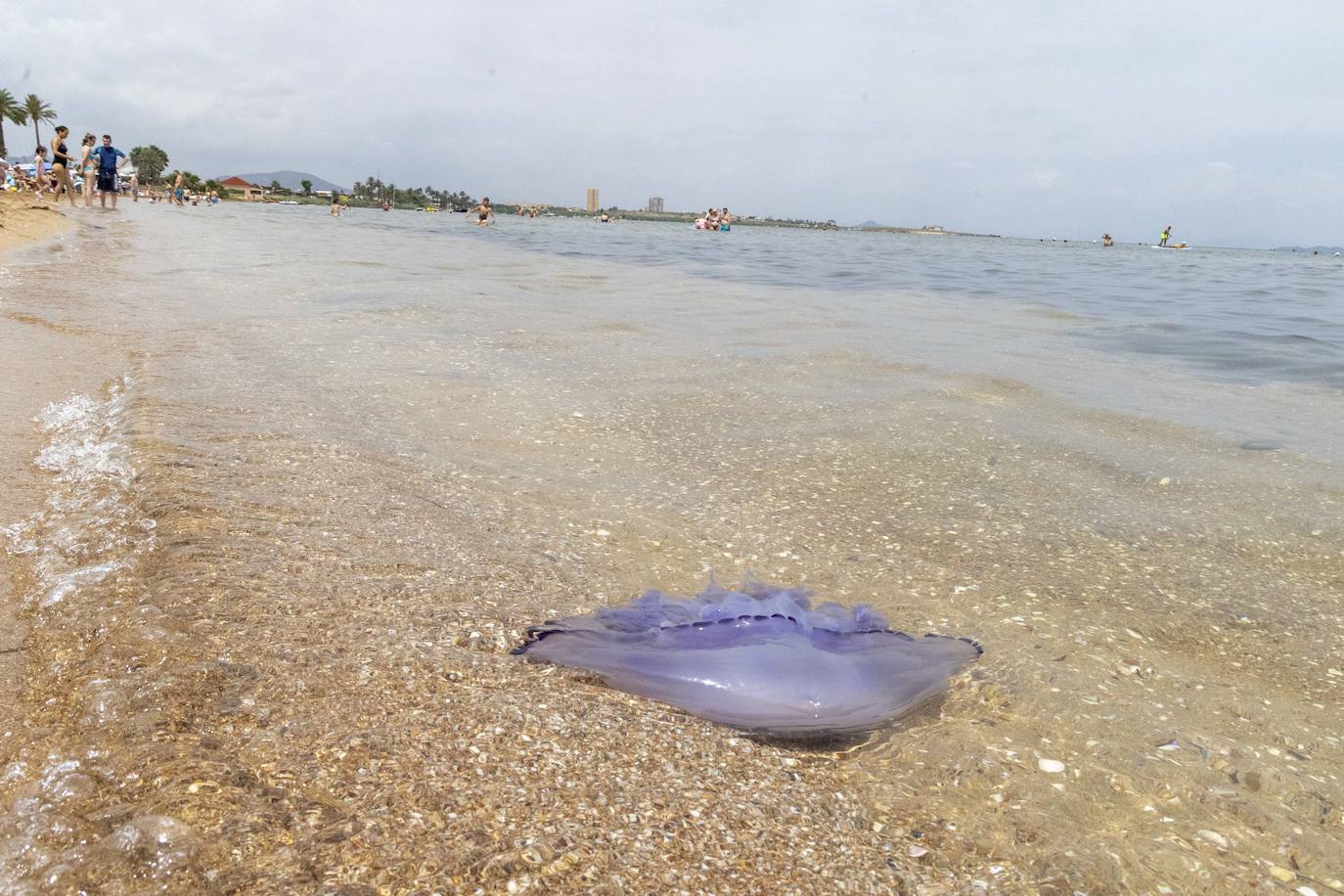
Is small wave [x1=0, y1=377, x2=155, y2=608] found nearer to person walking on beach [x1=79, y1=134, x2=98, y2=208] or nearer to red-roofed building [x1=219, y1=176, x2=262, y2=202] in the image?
person walking on beach [x1=79, y1=134, x2=98, y2=208]

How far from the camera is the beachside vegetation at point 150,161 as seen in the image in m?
105

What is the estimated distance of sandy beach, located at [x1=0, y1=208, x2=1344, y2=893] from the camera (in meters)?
1.84

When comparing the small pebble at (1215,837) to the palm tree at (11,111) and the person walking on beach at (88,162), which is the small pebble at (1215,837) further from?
the palm tree at (11,111)

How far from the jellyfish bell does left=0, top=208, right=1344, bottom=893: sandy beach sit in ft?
0.31

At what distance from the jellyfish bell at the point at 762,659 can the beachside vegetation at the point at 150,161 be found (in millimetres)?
124389

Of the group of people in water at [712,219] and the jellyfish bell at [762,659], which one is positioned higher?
the group of people in water at [712,219]

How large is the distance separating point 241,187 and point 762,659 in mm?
134743

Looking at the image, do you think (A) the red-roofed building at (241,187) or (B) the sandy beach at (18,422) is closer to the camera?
(B) the sandy beach at (18,422)

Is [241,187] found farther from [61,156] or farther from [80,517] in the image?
[80,517]

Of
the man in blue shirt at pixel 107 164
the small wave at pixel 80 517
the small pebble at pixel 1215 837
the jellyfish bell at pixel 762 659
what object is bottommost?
the small pebble at pixel 1215 837

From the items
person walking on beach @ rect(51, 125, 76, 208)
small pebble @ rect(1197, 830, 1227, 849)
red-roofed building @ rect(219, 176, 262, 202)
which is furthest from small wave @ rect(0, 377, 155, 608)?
red-roofed building @ rect(219, 176, 262, 202)

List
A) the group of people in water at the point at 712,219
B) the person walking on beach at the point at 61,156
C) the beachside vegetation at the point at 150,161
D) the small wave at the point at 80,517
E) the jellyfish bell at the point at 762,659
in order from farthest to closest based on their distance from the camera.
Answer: the beachside vegetation at the point at 150,161 → the group of people in water at the point at 712,219 → the person walking on beach at the point at 61,156 → the small wave at the point at 80,517 → the jellyfish bell at the point at 762,659

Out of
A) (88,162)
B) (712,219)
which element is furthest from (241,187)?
(88,162)

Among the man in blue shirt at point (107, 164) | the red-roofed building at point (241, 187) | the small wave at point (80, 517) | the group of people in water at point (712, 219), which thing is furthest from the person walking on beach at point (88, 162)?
the red-roofed building at point (241, 187)
